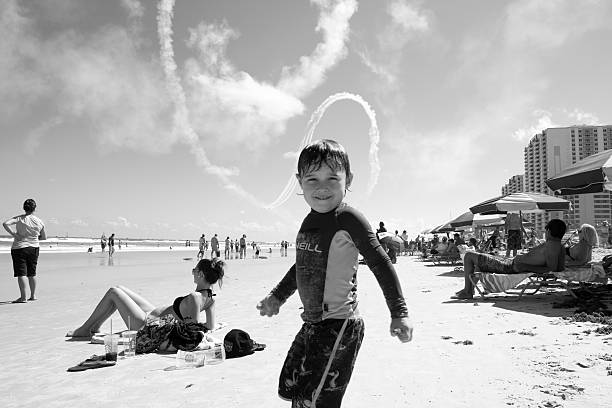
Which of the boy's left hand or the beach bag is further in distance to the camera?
the beach bag

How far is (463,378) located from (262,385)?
6.07 feet

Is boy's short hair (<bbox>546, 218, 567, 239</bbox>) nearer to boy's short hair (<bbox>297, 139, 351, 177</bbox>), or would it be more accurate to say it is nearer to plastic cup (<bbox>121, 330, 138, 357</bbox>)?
boy's short hair (<bbox>297, 139, 351, 177</bbox>)

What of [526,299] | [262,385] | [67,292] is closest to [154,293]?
[67,292]

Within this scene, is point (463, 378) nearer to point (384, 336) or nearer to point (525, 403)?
point (525, 403)

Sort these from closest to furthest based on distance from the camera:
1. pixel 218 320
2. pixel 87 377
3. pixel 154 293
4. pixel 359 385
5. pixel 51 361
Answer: pixel 359 385 < pixel 87 377 < pixel 51 361 < pixel 218 320 < pixel 154 293

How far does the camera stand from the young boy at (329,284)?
1920 mm

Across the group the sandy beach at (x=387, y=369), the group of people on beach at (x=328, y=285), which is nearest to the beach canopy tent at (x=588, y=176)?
the sandy beach at (x=387, y=369)

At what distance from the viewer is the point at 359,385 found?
3.57m

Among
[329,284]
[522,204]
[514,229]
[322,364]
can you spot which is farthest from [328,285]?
[514,229]

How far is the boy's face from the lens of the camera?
6.79 feet

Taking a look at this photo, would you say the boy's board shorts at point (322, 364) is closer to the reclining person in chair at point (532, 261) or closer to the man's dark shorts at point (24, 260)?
the reclining person in chair at point (532, 261)

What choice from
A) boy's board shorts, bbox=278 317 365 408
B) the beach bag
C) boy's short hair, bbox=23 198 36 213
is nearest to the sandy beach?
the beach bag

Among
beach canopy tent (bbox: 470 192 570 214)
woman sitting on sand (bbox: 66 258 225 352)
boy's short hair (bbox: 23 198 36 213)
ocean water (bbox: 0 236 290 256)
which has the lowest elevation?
ocean water (bbox: 0 236 290 256)

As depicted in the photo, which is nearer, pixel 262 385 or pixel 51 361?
pixel 262 385
